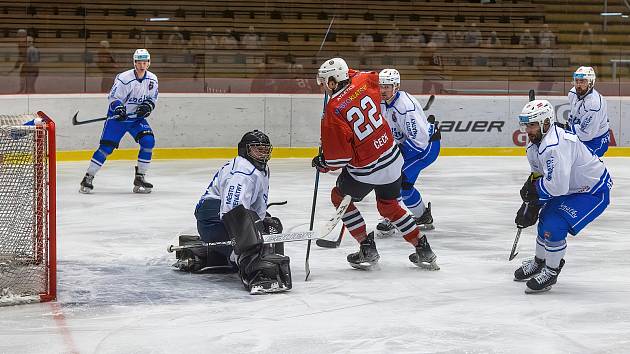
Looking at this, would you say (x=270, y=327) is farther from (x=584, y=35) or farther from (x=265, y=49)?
(x=584, y=35)

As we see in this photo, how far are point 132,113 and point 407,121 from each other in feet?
11.1

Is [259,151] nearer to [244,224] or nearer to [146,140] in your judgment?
[244,224]

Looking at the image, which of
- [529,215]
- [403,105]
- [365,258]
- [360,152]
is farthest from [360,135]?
[403,105]

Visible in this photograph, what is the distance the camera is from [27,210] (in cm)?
532

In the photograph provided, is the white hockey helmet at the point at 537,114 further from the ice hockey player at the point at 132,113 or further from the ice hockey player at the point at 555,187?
the ice hockey player at the point at 132,113

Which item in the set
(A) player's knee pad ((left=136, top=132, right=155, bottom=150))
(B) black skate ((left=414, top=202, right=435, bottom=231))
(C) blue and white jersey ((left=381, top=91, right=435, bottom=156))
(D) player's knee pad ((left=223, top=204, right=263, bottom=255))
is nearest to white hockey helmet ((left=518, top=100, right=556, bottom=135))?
(D) player's knee pad ((left=223, top=204, right=263, bottom=255))

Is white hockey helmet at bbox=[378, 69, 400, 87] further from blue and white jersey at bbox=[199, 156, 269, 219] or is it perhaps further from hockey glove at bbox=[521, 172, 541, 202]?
hockey glove at bbox=[521, 172, 541, 202]

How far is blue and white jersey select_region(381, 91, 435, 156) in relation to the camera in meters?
7.23

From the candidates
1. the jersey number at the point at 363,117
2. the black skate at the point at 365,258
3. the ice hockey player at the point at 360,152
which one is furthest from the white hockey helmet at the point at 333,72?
the black skate at the point at 365,258

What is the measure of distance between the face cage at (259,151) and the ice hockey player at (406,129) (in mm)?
1901

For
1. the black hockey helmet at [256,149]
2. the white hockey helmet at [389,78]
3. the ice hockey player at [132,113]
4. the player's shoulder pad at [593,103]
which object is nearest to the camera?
the black hockey helmet at [256,149]

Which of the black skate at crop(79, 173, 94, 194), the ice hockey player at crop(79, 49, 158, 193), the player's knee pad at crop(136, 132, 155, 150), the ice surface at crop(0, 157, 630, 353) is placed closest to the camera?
the ice surface at crop(0, 157, 630, 353)

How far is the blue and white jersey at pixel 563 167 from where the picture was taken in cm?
506

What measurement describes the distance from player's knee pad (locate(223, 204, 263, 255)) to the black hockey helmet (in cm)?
28
